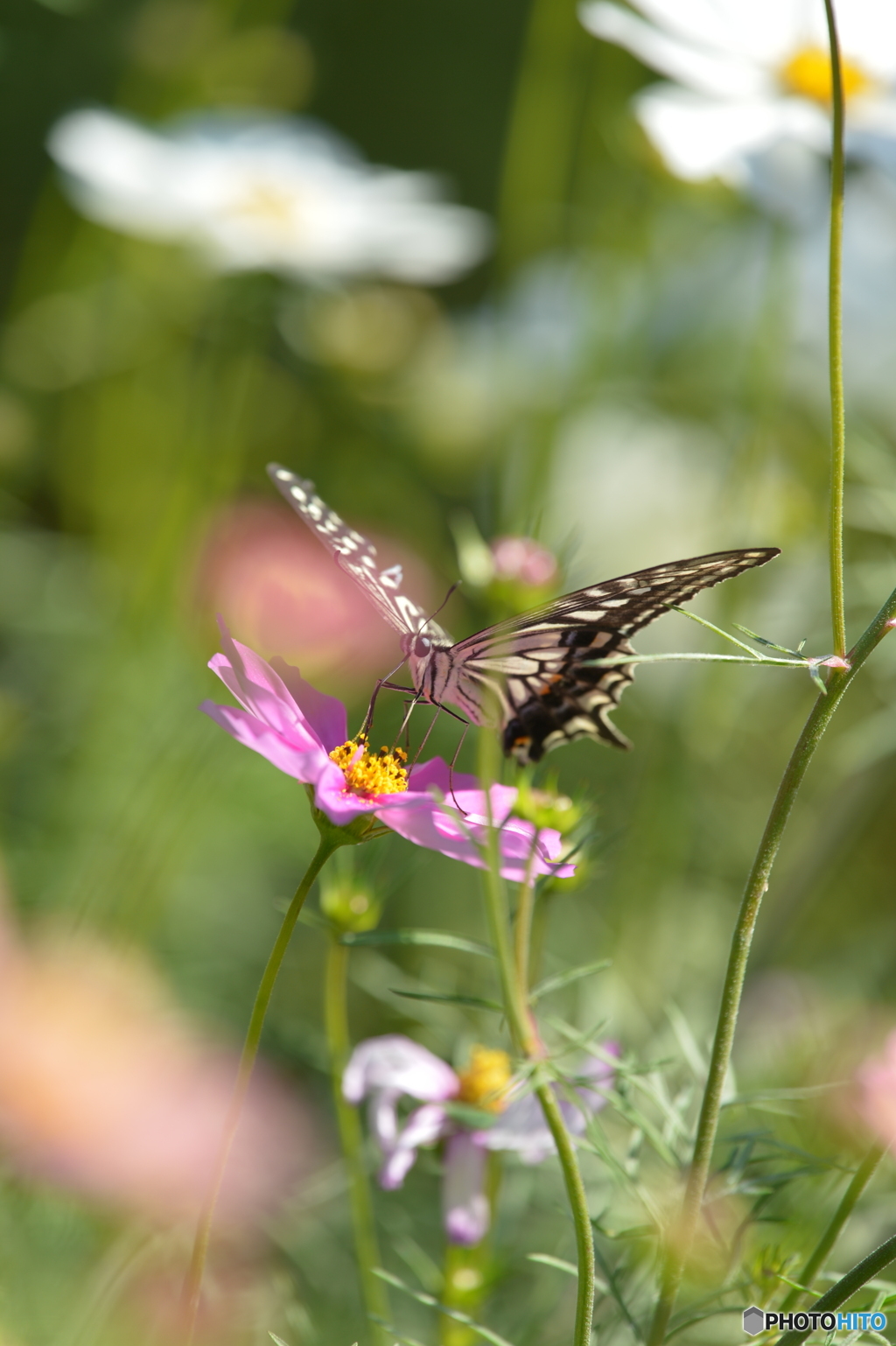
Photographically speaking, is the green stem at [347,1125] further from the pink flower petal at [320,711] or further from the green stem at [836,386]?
the green stem at [836,386]

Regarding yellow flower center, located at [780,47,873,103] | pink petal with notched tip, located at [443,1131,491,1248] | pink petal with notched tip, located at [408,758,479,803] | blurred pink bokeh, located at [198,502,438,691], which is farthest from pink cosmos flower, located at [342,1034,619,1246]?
yellow flower center, located at [780,47,873,103]

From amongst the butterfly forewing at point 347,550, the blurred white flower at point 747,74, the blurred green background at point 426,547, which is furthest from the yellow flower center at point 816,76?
the butterfly forewing at point 347,550

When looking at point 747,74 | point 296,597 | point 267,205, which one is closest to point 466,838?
point 296,597

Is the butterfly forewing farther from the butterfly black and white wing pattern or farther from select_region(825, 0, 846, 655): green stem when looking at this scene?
select_region(825, 0, 846, 655): green stem

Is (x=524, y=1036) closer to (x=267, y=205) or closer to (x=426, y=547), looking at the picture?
(x=426, y=547)

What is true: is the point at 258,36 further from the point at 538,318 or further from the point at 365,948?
the point at 365,948

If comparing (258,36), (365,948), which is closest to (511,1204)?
(365,948)
